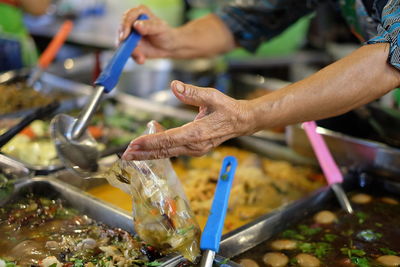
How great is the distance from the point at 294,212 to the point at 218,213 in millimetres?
590

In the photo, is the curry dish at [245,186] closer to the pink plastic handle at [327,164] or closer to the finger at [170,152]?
the pink plastic handle at [327,164]

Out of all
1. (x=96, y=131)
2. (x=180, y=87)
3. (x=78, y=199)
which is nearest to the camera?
(x=180, y=87)

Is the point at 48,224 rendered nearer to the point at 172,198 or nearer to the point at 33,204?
the point at 33,204

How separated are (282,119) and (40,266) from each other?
991 millimetres

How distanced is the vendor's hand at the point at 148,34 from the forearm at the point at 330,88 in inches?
40.5

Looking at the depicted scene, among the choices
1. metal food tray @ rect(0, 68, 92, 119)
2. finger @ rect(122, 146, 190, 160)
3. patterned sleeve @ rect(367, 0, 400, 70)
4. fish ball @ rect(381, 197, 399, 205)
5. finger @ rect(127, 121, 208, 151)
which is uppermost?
patterned sleeve @ rect(367, 0, 400, 70)

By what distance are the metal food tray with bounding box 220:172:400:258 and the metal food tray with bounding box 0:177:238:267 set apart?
0.22 meters

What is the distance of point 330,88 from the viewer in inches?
67.0

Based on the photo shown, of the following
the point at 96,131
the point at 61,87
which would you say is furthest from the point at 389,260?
the point at 61,87

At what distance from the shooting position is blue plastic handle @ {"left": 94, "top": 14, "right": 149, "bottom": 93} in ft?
7.32

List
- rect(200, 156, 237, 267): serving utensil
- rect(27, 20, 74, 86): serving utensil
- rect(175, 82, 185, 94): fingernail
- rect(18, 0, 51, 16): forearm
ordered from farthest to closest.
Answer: rect(18, 0, 51, 16): forearm
rect(27, 20, 74, 86): serving utensil
rect(200, 156, 237, 267): serving utensil
rect(175, 82, 185, 94): fingernail

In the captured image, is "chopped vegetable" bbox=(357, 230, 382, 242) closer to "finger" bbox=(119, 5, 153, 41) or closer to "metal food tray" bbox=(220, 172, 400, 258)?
"metal food tray" bbox=(220, 172, 400, 258)

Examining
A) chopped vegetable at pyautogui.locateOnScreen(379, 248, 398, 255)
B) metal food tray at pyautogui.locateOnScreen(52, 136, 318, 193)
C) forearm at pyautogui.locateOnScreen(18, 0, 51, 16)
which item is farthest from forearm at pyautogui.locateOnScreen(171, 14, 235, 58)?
forearm at pyautogui.locateOnScreen(18, 0, 51, 16)

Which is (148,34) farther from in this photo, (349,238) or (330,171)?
(349,238)
